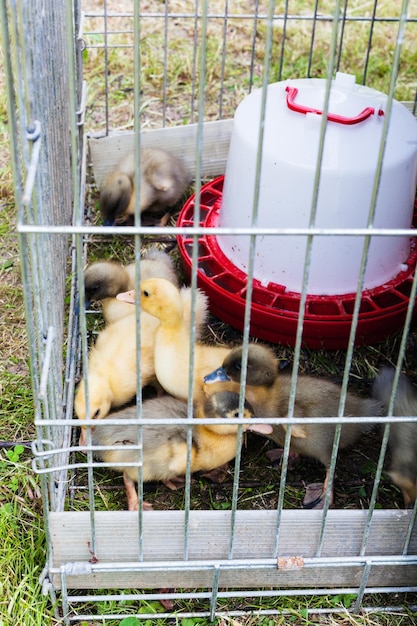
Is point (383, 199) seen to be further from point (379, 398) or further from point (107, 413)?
point (107, 413)

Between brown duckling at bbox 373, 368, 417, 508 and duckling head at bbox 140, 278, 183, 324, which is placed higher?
duckling head at bbox 140, 278, 183, 324

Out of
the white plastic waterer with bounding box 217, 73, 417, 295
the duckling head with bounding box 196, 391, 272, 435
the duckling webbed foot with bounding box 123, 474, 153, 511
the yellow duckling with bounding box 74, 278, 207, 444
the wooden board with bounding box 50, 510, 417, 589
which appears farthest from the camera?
the white plastic waterer with bounding box 217, 73, 417, 295

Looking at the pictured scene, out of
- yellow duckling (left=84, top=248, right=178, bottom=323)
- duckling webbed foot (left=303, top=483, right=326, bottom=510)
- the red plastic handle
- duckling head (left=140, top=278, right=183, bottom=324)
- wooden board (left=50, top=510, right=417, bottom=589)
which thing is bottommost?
duckling webbed foot (left=303, top=483, right=326, bottom=510)

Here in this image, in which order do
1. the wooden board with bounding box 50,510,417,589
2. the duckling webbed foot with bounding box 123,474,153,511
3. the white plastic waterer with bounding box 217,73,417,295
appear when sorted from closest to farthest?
1. the wooden board with bounding box 50,510,417,589
2. the duckling webbed foot with bounding box 123,474,153,511
3. the white plastic waterer with bounding box 217,73,417,295

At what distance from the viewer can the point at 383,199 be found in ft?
8.64

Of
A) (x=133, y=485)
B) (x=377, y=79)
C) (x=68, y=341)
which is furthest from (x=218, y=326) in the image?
(x=377, y=79)

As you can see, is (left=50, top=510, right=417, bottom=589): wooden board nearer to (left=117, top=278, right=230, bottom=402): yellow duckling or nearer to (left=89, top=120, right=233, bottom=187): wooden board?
(left=117, top=278, right=230, bottom=402): yellow duckling

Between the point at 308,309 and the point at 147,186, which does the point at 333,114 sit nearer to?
the point at 308,309

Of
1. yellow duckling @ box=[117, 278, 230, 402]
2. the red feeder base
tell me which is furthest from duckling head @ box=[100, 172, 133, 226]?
yellow duckling @ box=[117, 278, 230, 402]

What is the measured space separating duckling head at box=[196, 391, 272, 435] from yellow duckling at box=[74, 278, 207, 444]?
32 cm

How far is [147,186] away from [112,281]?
2.43ft

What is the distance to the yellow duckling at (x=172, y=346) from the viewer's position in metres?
2.33

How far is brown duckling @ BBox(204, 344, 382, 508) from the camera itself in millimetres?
2232

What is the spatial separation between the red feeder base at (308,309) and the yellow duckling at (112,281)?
0.46ft
